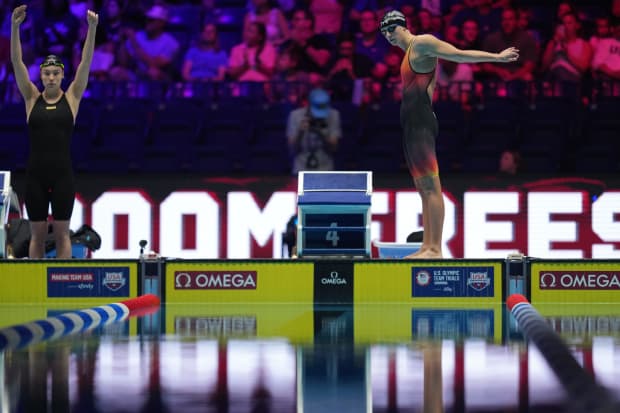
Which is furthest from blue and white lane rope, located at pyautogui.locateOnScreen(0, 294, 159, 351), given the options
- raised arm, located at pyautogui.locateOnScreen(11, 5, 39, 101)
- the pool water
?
raised arm, located at pyautogui.locateOnScreen(11, 5, 39, 101)

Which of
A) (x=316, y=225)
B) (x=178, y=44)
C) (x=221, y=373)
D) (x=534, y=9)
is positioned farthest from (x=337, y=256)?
(x=534, y=9)

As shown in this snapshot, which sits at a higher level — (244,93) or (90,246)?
(244,93)

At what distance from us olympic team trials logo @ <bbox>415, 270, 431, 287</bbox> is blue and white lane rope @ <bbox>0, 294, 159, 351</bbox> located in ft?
7.10

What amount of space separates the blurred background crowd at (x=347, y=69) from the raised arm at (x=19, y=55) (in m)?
Result: 3.69

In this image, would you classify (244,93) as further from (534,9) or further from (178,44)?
(534,9)

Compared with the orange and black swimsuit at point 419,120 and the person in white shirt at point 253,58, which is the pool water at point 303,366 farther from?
the person in white shirt at point 253,58

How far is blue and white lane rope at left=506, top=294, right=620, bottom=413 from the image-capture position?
3.22 metres

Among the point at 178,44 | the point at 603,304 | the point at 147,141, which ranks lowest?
the point at 603,304

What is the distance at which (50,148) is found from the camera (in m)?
8.44

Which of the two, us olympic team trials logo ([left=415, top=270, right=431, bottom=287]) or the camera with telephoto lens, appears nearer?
us olympic team trials logo ([left=415, top=270, right=431, bottom=287])

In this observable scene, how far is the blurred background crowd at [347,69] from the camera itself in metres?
12.5

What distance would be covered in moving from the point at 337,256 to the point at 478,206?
340 cm

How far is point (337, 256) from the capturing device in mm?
8773

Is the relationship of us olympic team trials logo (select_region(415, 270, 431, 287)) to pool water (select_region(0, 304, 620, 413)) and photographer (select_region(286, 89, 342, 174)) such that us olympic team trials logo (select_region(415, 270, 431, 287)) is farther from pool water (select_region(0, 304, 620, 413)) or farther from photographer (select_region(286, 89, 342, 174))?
photographer (select_region(286, 89, 342, 174))
